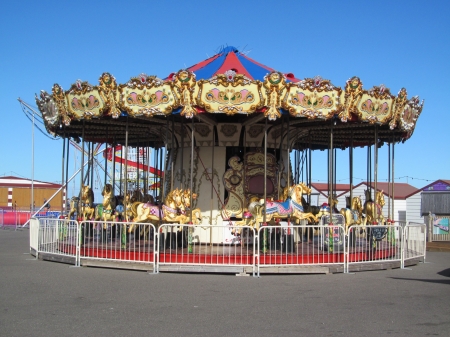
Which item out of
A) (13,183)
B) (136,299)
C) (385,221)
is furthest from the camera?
(13,183)

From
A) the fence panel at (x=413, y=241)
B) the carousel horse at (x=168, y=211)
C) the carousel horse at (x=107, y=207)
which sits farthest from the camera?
the carousel horse at (x=107, y=207)

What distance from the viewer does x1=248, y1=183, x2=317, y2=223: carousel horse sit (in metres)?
13.6

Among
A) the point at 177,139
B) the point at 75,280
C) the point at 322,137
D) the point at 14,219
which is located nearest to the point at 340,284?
the point at 75,280

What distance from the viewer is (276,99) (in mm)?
12703

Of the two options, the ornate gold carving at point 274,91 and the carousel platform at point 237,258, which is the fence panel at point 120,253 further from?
the ornate gold carving at point 274,91

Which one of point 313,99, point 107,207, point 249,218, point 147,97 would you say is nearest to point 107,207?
point 107,207

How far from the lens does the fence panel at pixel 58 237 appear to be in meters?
13.3

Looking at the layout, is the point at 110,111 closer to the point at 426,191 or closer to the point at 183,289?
the point at 183,289

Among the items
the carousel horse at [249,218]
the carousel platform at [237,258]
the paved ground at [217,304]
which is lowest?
the paved ground at [217,304]

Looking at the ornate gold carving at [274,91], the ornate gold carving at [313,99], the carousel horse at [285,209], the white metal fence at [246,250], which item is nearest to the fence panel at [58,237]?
the white metal fence at [246,250]

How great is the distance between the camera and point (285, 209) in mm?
13680

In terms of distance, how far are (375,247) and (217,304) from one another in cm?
629

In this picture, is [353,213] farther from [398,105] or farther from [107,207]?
[107,207]

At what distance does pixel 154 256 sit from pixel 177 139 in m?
5.44
